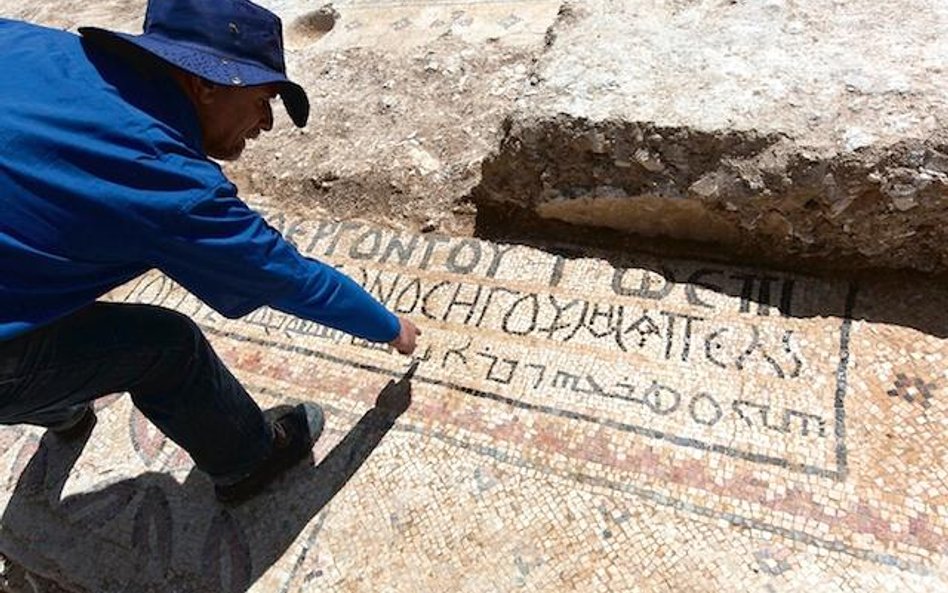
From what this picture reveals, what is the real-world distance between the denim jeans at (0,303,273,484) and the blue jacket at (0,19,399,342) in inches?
5.7

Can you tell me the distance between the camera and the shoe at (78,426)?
2646mm

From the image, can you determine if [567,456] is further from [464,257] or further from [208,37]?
[208,37]

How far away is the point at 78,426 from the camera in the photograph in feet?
8.86

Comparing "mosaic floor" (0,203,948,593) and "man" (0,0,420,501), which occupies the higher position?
"man" (0,0,420,501)

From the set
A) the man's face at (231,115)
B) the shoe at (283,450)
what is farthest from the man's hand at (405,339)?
the man's face at (231,115)

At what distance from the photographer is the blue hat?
1.58 meters

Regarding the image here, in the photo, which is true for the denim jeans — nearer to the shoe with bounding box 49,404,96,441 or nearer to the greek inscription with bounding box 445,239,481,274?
the shoe with bounding box 49,404,96,441

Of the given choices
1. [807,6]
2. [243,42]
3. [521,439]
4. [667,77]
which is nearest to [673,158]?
[667,77]

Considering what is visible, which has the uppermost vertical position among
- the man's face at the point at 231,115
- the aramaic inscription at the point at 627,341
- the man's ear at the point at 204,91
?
the man's ear at the point at 204,91

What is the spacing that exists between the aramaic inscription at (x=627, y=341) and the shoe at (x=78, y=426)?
1.76 ft

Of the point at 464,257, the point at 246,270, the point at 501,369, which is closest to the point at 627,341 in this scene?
the point at 501,369

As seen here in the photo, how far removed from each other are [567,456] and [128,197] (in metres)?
1.41

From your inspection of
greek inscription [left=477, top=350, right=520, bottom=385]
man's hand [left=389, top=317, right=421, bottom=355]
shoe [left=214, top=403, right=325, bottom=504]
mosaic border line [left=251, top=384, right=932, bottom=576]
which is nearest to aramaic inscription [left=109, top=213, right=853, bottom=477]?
greek inscription [left=477, top=350, right=520, bottom=385]

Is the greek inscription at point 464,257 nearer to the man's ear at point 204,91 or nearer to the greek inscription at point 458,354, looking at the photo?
the greek inscription at point 458,354
